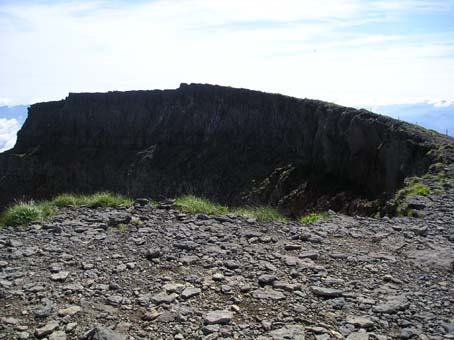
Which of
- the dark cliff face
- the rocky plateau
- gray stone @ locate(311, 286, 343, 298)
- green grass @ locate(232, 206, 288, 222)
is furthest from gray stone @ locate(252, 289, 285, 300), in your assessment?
the dark cliff face

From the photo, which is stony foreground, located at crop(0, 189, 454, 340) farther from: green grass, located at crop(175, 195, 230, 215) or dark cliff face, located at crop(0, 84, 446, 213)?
dark cliff face, located at crop(0, 84, 446, 213)

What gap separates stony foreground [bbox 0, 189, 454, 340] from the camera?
641 centimetres

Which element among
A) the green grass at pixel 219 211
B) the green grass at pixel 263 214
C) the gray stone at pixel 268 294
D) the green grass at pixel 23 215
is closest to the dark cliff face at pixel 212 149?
the green grass at pixel 263 214

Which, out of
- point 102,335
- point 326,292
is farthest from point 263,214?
point 102,335

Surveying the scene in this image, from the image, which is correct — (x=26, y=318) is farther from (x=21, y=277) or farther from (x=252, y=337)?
(x=252, y=337)

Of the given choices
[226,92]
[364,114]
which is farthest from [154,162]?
[364,114]

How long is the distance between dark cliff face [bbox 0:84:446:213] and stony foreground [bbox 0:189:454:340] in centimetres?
1595

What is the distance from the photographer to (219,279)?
25.8 ft

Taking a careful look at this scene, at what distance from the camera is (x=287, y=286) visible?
7594mm

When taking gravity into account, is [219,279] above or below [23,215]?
below

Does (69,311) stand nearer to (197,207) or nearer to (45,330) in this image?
(45,330)

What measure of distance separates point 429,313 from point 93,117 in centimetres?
7312

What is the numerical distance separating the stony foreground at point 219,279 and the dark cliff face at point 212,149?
15954 millimetres

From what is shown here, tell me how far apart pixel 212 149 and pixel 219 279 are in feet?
173
